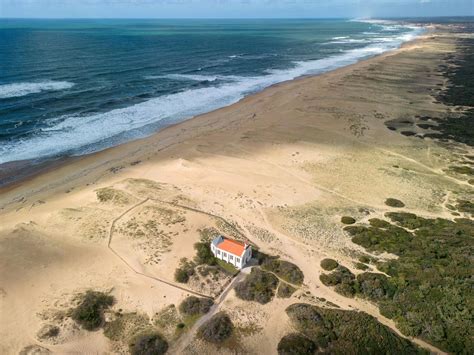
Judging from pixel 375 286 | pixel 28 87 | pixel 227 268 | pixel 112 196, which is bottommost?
pixel 227 268

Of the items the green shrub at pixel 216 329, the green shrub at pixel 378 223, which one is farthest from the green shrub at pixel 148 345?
the green shrub at pixel 378 223

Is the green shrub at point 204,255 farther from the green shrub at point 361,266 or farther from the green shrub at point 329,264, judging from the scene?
the green shrub at point 361,266

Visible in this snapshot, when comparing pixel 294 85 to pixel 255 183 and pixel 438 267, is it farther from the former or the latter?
pixel 438 267

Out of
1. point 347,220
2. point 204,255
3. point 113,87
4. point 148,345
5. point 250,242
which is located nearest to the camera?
point 148,345

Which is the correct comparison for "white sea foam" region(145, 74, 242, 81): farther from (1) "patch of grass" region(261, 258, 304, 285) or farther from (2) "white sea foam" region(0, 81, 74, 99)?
(1) "patch of grass" region(261, 258, 304, 285)

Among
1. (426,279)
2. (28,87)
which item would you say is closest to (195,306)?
(426,279)

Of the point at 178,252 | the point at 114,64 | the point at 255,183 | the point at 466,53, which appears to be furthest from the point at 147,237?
the point at 466,53

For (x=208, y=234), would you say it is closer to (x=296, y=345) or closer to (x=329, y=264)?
(x=329, y=264)
